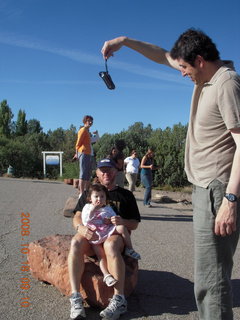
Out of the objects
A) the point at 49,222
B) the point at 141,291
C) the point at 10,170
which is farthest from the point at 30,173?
the point at 141,291

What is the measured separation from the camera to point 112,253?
135 inches

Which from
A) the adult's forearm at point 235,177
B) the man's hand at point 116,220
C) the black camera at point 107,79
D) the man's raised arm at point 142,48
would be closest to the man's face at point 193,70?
the man's raised arm at point 142,48

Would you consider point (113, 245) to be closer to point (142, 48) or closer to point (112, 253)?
point (112, 253)

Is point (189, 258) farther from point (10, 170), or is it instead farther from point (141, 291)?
point (10, 170)

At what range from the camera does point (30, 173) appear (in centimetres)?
2609

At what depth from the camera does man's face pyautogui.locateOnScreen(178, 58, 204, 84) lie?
2338mm

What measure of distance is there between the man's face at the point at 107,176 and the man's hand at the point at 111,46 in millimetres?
1575

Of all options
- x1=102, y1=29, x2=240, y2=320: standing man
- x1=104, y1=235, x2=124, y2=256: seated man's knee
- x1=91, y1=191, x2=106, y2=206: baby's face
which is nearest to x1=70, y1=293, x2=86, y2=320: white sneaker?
x1=104, y1=235, x2=124, y2=256: seated man's knee

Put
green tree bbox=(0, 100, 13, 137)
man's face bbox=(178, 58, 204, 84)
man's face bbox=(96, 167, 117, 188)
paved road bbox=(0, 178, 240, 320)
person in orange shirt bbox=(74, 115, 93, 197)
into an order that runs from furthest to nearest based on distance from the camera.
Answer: green tree bbox=(0, 100, 13, 137) → person in orange shirt bbox=(74, 115, 93, 197) → man's face bbox=(96, 167, 117, 188) → paved road bbox=(0, 178, 240, 320) → man's face bbox=(178, 58, 204, 84)

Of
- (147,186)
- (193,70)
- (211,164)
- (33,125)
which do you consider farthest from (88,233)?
(33,125)

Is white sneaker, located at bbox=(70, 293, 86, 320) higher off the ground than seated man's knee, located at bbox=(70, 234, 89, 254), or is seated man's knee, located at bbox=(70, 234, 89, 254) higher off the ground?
seated man's knee, located at bbox=(70, 234, 89, 254)

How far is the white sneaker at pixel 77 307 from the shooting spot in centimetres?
319

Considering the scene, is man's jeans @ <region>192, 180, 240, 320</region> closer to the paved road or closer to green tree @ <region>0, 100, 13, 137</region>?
the paved road

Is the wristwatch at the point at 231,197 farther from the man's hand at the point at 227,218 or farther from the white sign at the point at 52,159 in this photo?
the white sign at the point at 52,159
